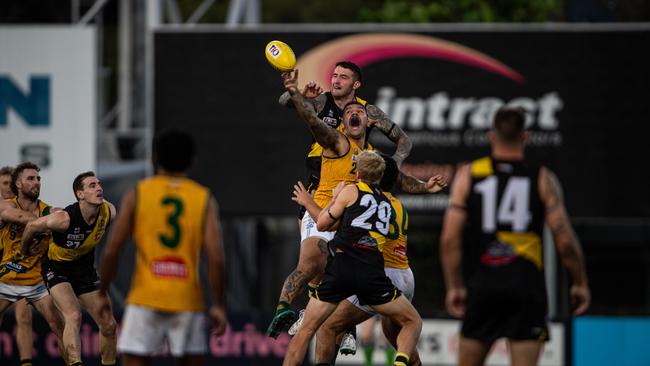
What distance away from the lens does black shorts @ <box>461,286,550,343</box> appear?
1084 centimetres

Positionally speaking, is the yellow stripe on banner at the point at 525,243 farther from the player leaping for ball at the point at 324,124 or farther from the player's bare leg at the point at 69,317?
the player's bare leg at the point at 69,317

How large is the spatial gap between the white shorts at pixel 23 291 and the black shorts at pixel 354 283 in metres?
4.30

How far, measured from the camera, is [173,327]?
35.8 ft

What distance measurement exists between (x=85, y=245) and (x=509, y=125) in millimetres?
6000

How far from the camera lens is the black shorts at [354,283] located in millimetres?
12898

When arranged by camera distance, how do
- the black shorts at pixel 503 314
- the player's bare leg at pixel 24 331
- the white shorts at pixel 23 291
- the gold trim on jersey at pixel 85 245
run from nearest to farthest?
the black shorts at pixel 503 314
the gold trim on jersey at pixel 85 245
the white shorts at pixel 23 291
the player's bare leg at pixel 24 331

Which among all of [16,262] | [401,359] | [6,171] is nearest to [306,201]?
[401,359]

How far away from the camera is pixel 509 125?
10656 millimetres

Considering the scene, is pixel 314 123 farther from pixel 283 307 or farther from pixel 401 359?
pixel 401 359

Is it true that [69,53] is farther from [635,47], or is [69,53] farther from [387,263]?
[387,263]

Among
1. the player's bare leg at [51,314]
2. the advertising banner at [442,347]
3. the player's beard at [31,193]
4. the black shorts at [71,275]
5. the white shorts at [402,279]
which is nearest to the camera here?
the white shorts at [402,279]

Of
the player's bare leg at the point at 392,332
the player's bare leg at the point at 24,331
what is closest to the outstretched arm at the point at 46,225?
the player's bare leg at the point at 24,331

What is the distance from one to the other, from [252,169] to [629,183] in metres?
7.40

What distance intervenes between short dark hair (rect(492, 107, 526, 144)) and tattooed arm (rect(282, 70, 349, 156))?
3.15m
